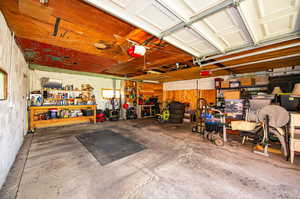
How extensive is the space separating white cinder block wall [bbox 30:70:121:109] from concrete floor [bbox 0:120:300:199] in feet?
12.1

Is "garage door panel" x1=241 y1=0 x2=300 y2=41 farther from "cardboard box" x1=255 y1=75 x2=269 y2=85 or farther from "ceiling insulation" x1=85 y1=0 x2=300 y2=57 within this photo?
"cardboard box" x1=255 y1=75 x2=269 y2=85

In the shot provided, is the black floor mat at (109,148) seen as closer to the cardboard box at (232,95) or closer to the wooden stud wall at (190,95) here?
the cardboard box at (232,95)

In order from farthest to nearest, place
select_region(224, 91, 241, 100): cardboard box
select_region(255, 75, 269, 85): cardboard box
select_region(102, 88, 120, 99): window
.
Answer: select_region(102, 88, 120, 99): window → select_region(255, 75, 269, 85): cardboard box → select_region(224, 91, 241, 100): cardboard box

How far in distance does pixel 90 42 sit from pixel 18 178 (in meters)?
3.09

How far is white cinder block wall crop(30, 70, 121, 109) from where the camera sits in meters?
5.24

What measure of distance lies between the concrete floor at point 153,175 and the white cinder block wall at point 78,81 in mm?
3677

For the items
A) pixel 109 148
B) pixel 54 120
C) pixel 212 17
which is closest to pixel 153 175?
pixel 109 148

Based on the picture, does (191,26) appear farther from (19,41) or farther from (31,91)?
(31,91)

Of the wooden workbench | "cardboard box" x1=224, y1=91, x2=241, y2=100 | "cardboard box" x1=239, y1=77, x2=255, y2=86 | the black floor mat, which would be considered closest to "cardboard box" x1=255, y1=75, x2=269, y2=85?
"cardboard box" x1=239, y1=77, x2=255, y2=86

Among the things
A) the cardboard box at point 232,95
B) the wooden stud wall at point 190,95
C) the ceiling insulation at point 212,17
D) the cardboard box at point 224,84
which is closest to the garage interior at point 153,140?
the ceiling insulation at point 212,17

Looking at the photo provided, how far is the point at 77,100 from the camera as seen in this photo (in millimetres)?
6184

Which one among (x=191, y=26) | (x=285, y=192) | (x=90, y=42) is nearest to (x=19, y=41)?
(x=90, y=42)

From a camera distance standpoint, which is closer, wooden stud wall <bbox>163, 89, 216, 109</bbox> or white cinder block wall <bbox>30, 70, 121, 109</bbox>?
white cinder block wall <bbox>30, 70, 121, 109</bbox>

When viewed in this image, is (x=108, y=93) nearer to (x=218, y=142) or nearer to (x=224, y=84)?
(x=218, y=142)
